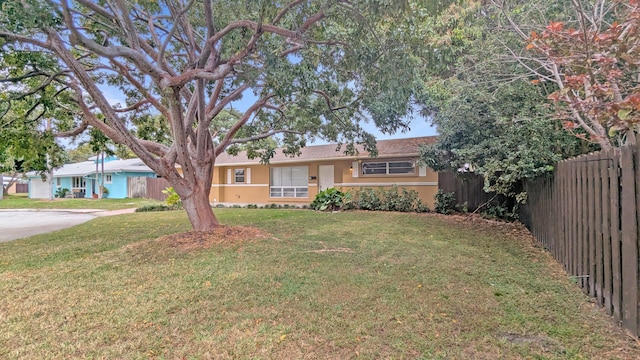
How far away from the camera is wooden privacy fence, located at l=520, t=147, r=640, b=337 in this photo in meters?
3.11

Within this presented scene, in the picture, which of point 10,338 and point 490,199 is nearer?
point 10,338

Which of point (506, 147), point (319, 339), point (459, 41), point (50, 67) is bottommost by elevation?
point (319, 339)

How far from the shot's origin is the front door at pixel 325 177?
667 inches

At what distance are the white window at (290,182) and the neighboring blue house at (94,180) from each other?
14.1m

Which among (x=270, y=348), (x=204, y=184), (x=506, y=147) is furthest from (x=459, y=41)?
(x=270, y=348)

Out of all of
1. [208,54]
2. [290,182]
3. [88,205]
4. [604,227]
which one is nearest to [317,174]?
[290,182]

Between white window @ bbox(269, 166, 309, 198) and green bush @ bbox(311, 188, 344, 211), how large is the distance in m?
2.95

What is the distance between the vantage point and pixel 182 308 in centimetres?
392

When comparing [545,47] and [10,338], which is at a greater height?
[545,47]

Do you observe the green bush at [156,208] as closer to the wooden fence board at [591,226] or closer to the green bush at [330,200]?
the green bush at [330,200]

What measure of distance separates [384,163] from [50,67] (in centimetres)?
1206

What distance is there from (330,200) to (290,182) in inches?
175

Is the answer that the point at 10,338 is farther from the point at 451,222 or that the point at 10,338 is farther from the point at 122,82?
the point at 451,222

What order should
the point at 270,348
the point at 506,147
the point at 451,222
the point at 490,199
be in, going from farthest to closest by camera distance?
the point at 490,199
the point at 451,222
the point at 506,147
the point at 270,348
